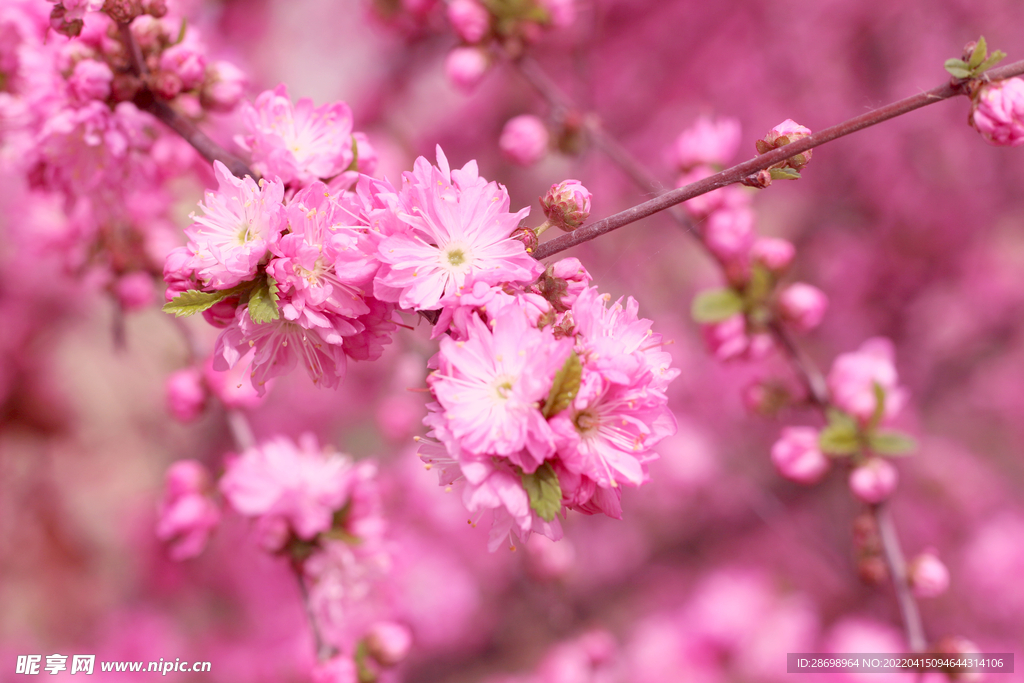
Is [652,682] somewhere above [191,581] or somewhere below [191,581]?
below

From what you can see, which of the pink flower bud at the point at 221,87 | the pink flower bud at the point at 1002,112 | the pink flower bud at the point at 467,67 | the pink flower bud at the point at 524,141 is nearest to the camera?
the pink flower bud at the point at 1002,112

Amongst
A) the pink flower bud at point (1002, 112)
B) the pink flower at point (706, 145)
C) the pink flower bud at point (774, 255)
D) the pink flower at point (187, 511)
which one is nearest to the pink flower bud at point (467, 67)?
the pink flower at point (706, 145)

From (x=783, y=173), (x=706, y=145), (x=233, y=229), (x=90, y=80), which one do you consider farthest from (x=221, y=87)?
(x=706, y=145)

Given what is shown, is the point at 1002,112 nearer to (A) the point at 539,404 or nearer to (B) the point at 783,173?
(B) the point at 783,173

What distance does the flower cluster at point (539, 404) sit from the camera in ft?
2.37

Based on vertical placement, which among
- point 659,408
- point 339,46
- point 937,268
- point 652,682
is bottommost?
point 652,682

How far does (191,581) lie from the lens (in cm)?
284

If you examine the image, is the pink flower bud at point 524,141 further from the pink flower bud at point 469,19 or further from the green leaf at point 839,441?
the green leaf at point 839,441

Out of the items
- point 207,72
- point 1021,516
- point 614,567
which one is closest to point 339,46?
point 207,72

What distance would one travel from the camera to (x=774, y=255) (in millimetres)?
1446

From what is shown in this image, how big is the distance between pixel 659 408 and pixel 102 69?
1.07 m

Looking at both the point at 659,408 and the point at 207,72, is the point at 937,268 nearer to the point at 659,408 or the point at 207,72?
the point at 659,408

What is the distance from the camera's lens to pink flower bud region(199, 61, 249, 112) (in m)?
1.14

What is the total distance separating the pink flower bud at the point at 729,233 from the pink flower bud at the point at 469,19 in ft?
2.37
